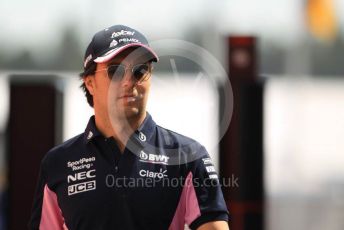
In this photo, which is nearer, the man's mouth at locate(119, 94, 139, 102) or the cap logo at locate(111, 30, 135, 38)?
the man's mouth at locate(119, 94, 139, 102)

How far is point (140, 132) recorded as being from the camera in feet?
13.6

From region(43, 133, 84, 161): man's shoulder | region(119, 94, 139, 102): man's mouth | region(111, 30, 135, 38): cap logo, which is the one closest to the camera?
region(119, 94, 139, 102): man's mouth

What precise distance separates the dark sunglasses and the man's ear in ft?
0.48

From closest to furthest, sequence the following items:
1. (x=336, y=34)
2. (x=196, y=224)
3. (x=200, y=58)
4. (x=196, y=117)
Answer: (x=196, y=224) < (x=200, y=58) < (x=196, y=117) < (x=336, y=34)

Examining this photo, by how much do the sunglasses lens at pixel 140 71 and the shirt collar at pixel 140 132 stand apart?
0.66 feet

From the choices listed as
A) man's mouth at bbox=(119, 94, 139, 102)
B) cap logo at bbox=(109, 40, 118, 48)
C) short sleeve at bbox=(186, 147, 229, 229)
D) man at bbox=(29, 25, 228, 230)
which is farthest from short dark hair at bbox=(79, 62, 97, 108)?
short sleeve at bbox=(186, 147, 229, 229)

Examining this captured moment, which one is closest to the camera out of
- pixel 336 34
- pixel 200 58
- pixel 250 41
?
pixel 200 58

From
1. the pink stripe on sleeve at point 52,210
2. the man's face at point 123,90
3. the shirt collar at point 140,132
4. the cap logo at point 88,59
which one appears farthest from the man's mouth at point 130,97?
the pink stripe on sleeve at point 52,210

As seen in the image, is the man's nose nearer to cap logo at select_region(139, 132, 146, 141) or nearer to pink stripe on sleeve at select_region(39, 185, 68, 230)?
cap logo at select_region(139, 132, 146, 141)

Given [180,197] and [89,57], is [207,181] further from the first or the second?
[89,57]

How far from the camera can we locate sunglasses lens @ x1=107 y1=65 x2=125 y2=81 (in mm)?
4074

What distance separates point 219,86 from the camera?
6.53 m

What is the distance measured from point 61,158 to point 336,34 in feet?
155

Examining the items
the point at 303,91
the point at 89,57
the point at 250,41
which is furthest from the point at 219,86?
the point at 303,91
